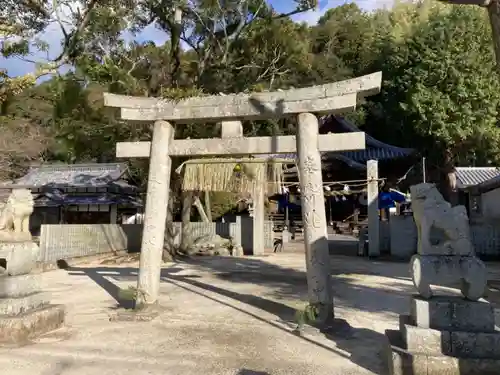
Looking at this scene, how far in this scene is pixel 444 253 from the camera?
4812 millimetres

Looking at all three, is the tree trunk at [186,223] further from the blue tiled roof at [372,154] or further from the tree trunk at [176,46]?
the blue tiled roof at [372,154]

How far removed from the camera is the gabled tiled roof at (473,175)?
73.8 ft

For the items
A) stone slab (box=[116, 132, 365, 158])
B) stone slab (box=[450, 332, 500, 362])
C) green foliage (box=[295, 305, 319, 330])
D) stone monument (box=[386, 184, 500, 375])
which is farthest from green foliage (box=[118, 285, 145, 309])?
stone slab (box=[450, 332, 500, 362])

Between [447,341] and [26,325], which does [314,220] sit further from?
[26,325]

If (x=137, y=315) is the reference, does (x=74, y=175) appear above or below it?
above

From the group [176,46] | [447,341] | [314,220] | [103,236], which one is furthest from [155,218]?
[103,236]

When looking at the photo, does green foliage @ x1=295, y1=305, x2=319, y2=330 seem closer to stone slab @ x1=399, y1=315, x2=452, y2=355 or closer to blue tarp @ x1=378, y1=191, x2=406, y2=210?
stone slab @ x1=399, y1=315, x2=452, y2=355

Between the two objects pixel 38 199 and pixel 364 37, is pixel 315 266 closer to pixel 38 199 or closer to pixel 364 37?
pixel 38 199

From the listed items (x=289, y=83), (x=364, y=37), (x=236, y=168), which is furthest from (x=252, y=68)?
(x=364, y=37)

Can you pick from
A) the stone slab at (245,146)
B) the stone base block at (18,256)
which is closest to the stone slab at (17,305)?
the stone base block at (18,256)

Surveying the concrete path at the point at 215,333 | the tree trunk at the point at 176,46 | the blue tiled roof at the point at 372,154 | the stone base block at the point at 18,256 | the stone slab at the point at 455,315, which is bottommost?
the concrete path at the point at 215,333

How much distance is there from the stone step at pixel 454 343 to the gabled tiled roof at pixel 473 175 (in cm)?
1961

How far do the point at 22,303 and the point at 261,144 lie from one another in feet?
14.9

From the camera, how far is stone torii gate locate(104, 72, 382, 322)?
267 inches
